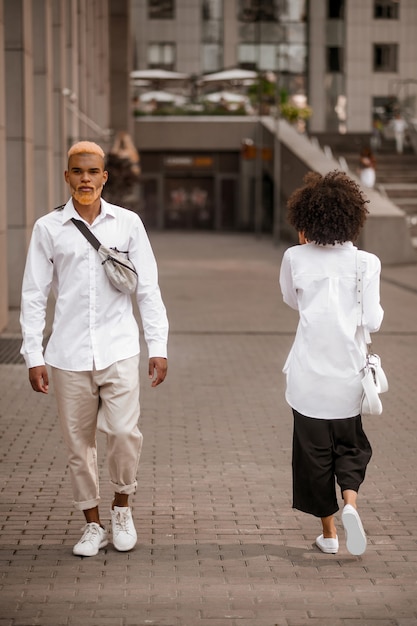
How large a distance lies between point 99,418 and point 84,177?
44.0 inches

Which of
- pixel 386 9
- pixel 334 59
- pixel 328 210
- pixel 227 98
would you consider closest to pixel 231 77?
pixel 227 98

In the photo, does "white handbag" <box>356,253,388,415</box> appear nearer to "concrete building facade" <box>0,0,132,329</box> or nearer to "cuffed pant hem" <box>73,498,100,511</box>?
"cuffed pant hem" <box>73,498,100,511</box>

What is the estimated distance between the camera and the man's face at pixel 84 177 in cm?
545

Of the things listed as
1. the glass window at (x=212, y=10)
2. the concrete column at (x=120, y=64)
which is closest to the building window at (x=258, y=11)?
the glass window at (x=212, y=10)

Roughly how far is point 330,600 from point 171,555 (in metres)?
0.96

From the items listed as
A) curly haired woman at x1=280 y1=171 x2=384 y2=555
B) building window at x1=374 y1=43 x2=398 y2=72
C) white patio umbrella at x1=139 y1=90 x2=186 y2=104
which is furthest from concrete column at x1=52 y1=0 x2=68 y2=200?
building window at x1=374 y1=43 x2=398 y2=72

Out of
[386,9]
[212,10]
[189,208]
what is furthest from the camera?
[386,9]

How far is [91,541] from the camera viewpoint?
220 inches

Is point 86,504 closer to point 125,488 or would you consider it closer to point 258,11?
point 125,488

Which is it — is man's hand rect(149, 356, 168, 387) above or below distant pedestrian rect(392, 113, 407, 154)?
below

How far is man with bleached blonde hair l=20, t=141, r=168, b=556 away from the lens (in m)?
5.46

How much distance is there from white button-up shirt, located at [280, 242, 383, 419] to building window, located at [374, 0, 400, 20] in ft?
207

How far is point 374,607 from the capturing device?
15.9 feet

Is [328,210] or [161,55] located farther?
[161,55]
